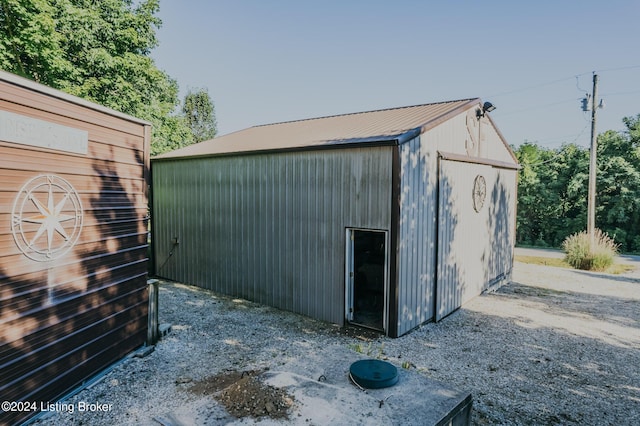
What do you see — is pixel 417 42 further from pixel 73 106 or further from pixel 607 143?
pixel 607 143

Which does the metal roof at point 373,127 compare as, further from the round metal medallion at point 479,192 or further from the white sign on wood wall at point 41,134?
the white sign on wood wall at point 41,134

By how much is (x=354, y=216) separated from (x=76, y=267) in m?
4.00

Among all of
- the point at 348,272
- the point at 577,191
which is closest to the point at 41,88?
the point at 348,272

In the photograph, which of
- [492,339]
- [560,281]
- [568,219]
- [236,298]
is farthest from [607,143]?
[236,298]

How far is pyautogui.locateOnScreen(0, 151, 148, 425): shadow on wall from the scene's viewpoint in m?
3.27

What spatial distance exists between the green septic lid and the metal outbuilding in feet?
7.10

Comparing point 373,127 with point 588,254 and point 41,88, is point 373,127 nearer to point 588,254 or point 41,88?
point 41,88

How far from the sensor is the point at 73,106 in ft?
12.6

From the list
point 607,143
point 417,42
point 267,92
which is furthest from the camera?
point 267,92

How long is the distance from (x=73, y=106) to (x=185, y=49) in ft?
56.0

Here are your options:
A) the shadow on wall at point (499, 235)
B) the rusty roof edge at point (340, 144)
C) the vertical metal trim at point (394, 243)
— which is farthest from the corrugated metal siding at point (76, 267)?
the shadow on wall at point (499, 235)

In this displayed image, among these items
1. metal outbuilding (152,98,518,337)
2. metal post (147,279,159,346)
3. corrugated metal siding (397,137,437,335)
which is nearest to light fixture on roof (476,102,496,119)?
metal outbuilding (152,98,518,337)

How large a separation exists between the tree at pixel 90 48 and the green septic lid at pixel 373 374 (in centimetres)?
1257

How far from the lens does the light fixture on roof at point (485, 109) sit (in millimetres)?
7848
